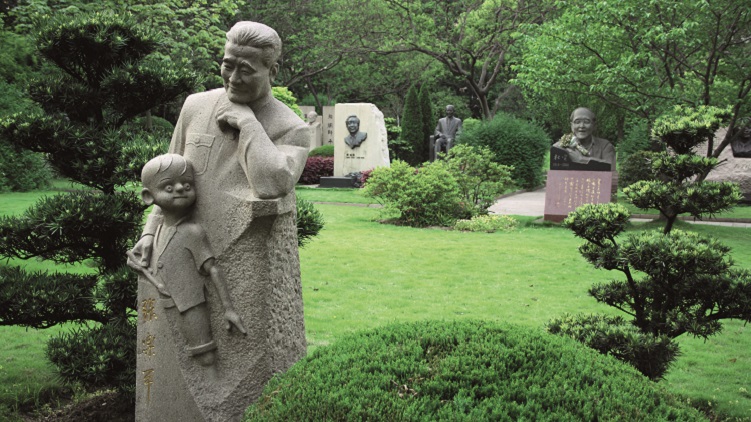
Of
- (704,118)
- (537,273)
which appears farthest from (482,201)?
(704,118)

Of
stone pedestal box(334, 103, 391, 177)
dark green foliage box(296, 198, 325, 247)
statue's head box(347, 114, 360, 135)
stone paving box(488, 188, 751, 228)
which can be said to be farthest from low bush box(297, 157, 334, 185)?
dark green foliage box(296, 198, 325, 247)

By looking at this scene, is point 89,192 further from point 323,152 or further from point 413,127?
point 413,127

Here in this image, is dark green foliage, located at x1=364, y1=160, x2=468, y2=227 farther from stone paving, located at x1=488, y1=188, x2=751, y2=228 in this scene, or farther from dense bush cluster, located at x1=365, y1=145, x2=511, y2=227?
stone paving, located at x1=488, y1=188, x2=751, y2=228

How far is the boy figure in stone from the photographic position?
376cm

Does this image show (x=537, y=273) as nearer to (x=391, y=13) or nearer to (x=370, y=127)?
(x=370, y=127)

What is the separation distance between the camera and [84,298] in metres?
4.98

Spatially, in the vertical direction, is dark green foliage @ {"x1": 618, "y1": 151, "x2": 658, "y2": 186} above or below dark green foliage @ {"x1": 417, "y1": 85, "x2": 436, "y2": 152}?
below

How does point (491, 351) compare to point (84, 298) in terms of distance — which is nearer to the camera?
point (491, 351)

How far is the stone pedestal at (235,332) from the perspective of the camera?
3740mm

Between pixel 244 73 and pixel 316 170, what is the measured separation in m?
22.2

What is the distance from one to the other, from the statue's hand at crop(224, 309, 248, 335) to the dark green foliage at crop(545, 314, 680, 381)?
7.89 feet

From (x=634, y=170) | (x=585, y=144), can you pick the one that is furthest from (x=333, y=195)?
(x=634, y=170)

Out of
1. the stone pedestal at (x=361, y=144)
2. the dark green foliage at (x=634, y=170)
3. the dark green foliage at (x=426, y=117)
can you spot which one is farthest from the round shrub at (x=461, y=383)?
the dark green foliage at (x=426, y=117)

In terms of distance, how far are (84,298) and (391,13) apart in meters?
25.4
